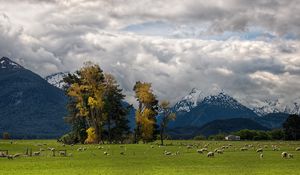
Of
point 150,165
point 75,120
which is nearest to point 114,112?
point 75,120

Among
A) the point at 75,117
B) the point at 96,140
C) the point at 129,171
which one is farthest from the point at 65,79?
the point at 129,171

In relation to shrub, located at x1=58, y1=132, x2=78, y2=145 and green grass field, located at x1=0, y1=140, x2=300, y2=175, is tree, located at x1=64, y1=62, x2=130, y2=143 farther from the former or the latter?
green grass field, located at x1=0, y1=140, x2=300, y2=175

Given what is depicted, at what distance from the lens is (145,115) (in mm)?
144250

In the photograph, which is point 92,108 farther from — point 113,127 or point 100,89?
point 113,127

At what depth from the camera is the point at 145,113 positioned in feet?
472

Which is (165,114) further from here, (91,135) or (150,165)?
(150,165)

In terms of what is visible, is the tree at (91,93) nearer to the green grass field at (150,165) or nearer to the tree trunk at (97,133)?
the tree trunk at (97,133)

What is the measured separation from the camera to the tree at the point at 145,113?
144 m

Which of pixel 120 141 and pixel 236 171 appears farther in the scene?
pixel 120 141

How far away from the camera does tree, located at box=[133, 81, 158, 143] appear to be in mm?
144250

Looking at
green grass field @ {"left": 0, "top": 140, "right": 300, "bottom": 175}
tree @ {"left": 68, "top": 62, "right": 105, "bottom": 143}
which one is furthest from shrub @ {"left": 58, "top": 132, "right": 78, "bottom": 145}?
green grass field @ {"left": 0, "top": 140, "right": 300, "bottom": 175}

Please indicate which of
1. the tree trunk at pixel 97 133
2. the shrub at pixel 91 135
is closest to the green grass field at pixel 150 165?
the shrub at pixel 91 135

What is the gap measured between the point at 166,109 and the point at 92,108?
23.2m

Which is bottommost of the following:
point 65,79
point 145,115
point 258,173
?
point 258,173
